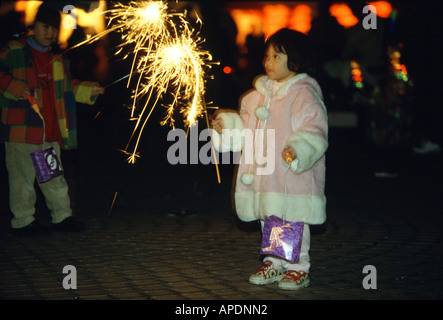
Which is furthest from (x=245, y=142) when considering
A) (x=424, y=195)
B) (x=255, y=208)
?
(x=424, y=195)

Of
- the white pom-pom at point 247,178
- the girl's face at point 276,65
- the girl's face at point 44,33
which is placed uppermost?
the girl's face at point 44,33

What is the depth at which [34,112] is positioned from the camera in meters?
6.42

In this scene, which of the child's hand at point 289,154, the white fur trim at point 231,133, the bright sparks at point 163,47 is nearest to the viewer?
the child's hand at point 289,154

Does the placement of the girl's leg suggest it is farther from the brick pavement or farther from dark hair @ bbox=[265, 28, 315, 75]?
dark hair @ bbox=[265, 28, 315, 75]

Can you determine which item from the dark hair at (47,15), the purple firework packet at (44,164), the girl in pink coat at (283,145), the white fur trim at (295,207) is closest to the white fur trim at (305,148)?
the girl in pink coat at (283,145)

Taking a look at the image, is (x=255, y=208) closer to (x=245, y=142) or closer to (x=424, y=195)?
(x=245, y=142)

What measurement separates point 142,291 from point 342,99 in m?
15.3

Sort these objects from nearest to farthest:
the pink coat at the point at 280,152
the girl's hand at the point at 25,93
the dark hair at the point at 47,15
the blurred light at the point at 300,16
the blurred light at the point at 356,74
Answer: the pink coat at the point at 280,152 < the girl's hand at the point at 25,93 < the dark hair at the point at 47,15 < the blurred light at the point at 356,74 < the blurred light at the point at 300,16

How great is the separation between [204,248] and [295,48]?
2135mm

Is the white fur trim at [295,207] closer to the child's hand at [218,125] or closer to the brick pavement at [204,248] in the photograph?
the brick pavement at [204,248]

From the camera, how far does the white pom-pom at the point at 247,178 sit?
4914mm

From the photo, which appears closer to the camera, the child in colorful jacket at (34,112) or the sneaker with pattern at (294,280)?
the sneaker with pattern at (294,280)

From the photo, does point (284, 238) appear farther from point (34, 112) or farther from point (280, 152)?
point (34, 112)

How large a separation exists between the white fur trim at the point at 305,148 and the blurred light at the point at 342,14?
618 inches
